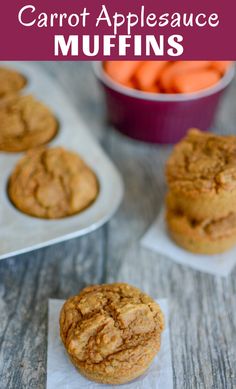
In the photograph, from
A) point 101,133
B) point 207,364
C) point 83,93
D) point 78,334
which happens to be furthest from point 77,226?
point 83,93

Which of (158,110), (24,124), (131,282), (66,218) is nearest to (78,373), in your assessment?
(131,282)

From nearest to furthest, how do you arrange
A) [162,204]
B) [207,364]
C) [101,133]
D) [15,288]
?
[207,364]
[15,288]
[162,204]
[101,133]

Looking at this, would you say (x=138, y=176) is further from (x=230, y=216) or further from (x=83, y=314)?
(x=83, y=314)

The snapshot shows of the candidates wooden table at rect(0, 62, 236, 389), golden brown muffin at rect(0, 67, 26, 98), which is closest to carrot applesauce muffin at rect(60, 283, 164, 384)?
wooden table at rect(0, 62, 236, 389)

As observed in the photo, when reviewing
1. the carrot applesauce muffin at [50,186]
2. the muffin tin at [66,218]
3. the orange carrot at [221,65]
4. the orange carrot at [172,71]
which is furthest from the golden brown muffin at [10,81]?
the orange carrot at [221,65]

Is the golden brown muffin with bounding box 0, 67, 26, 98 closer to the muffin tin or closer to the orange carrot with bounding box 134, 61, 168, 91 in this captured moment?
the muffin tin

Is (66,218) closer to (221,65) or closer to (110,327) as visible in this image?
(110,327)

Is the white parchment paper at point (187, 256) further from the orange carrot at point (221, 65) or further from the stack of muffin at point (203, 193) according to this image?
the orange carrot at point (221, 65)
